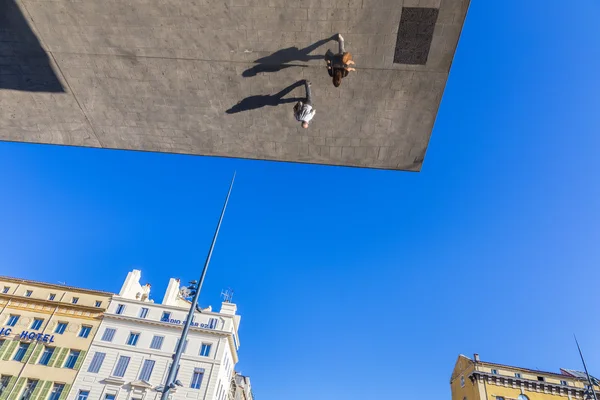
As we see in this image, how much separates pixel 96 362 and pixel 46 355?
502cm

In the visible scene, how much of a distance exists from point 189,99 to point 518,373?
4236 cm

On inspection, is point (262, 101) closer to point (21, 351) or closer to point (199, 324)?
point (199, 324)

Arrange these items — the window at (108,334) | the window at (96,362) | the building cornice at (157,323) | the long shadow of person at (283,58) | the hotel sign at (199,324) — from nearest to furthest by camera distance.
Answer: the long shadow of person at (283,58) < the window at (96,362) < the window at (108,334) < the building cornice at (157,323) < the hotel sign at (199,324)

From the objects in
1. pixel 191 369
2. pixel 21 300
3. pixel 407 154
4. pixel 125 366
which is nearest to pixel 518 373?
pixel 191 369

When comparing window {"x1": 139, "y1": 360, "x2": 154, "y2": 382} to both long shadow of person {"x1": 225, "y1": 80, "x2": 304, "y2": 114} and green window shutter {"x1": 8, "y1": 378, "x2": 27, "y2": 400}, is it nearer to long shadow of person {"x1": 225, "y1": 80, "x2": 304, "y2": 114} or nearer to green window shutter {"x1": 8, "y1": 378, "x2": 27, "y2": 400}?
green window shutter {"x1": 8, "y1": 378, "x2": 27, "y2": 400}

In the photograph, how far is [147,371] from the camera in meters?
35.7

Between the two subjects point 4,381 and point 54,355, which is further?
point 54,355

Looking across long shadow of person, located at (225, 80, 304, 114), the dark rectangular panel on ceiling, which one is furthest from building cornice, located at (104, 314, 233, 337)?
the dark rectangular panel on ceiling

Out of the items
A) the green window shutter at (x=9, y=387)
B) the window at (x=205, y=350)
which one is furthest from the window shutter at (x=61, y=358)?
the window at (x=205, y=350)

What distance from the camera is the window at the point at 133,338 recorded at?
123 ft

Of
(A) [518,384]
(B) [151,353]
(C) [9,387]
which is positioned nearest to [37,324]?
(C) [9,387]

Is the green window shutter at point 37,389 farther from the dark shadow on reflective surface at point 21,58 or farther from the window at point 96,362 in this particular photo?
the dark shadow on reflective surface at point 21,58

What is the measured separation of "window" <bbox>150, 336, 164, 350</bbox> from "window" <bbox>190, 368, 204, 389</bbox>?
4882 mm

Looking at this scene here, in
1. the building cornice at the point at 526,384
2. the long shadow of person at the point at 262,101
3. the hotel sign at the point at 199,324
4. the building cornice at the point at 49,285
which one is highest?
the building cornice at the point at 49,285
